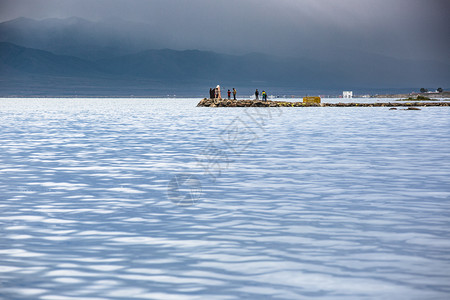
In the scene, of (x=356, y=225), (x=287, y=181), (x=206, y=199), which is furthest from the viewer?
(x=287, y=181)

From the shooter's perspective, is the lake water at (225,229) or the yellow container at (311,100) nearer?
the lake water at (225,229)

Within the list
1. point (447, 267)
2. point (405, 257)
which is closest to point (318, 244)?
point (405, 257)

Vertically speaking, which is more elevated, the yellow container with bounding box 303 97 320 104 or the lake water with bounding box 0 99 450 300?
the lake water with bounding box 0 99 450 300

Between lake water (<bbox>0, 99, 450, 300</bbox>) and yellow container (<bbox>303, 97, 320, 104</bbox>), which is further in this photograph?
yellow container (<bbox>303, 97, 320, 104</bbox>)

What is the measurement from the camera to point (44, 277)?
8.49 meters

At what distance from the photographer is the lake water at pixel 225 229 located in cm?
818

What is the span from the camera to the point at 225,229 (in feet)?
37.9

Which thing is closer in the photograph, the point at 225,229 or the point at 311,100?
the point at 225,229

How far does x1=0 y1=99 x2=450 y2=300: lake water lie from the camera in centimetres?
818

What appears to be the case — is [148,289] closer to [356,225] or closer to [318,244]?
[318,244]

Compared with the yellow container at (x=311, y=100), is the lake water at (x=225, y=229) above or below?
above

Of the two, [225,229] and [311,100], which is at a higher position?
[225,229]

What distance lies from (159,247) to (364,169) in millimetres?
12222

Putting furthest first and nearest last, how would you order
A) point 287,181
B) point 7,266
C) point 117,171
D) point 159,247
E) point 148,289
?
point 117,171 < point 287,181 < point 159,247 < point 7,266 < point 148,289
